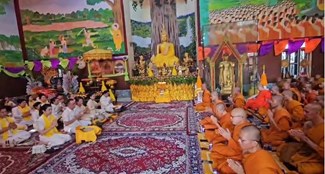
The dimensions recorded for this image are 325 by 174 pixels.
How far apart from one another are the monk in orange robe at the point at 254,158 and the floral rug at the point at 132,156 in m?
1.09

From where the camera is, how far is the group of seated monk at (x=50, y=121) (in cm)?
486

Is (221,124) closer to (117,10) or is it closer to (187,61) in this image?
(187,61)

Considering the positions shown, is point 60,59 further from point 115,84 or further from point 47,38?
point 115,84

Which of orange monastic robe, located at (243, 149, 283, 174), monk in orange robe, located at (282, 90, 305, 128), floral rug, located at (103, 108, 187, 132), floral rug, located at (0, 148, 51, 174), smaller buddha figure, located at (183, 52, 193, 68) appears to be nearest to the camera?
orange monastic robe, located at (243, 149, 283, 174)

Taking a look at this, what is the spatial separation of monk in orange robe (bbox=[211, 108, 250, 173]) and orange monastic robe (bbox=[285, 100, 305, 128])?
1114 mm

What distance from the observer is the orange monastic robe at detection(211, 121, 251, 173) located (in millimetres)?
3246

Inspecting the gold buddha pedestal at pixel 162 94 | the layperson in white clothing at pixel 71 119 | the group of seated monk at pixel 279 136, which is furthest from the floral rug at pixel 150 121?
the gold buddha pedestal at pixel 162 94

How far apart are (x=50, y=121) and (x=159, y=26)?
27.8 feet

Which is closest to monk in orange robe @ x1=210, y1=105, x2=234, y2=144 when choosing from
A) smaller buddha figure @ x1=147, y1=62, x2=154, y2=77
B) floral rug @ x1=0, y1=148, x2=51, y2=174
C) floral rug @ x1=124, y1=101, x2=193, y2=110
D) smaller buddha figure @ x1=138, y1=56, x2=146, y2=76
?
floral rug @ x1=0, y1=148, x2=51, y2=174

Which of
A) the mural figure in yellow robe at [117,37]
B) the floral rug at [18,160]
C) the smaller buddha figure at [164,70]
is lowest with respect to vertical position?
the floral rug at [18,160]

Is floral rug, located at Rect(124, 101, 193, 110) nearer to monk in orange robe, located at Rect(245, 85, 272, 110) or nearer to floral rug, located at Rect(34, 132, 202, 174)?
monk in orange robe, located at Rect(245, 85, 272, 110)

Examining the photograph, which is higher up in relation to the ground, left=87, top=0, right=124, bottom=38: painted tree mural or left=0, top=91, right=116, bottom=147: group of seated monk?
left=87, top=0, right=124, bottom=38: painted tree mural

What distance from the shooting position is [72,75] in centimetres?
1143

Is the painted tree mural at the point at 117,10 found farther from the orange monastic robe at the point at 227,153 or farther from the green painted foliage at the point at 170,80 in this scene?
the orange monastic robe at the point at 227,153
